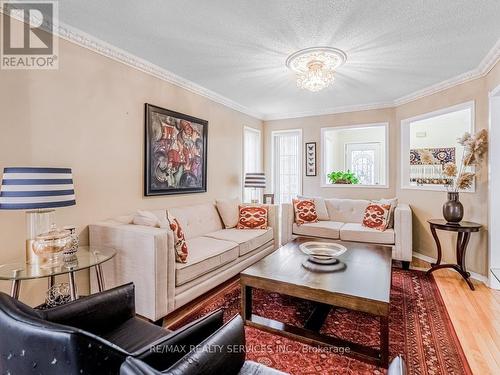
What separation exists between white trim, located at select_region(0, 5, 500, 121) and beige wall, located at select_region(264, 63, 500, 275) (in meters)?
0.08

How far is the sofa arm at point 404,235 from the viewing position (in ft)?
11.6

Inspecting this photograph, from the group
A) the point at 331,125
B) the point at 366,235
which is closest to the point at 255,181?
the point at 331,125

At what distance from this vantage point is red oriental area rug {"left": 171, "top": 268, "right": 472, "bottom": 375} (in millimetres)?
1734

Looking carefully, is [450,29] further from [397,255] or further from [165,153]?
[165,153]

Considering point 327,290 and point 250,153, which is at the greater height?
point 250,153

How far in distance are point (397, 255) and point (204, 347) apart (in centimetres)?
342

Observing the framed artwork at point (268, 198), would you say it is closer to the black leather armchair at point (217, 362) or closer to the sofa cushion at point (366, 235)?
the sofa cushion at point (366, 235)

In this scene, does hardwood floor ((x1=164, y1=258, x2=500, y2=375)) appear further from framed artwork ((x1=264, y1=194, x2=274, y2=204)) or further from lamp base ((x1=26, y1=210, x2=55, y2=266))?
framed artwork ((x1=264, y1=194, x2=274, y2=204))

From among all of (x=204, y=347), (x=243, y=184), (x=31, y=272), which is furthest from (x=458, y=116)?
(x=31, y=272)

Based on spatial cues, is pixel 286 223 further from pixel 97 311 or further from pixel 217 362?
pixel 217 362

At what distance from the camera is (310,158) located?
17.4 ft

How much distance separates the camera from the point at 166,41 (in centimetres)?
255

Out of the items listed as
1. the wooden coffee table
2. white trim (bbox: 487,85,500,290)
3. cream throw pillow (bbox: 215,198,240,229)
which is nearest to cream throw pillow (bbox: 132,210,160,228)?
the wooden coffee table

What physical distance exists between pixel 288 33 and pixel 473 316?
301cm
